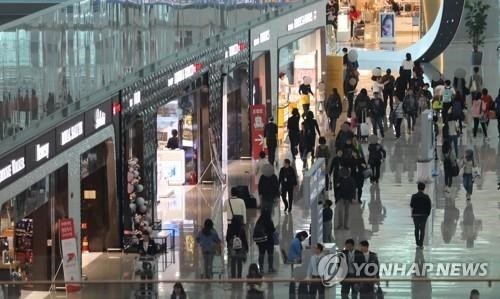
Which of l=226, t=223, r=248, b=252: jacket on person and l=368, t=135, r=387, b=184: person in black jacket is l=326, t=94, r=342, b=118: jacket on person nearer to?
l=368, t=135, r=387, b=184: person in black jacket

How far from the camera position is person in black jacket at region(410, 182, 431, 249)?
77.7 ft

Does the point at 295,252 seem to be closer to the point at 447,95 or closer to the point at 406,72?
the point at 447,95

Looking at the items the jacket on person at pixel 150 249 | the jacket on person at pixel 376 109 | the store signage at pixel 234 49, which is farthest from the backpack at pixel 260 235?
the jacket on person at pixel 376 109

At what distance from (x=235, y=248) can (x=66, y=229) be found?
92.6 inches

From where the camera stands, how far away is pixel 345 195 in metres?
Result: 25.4

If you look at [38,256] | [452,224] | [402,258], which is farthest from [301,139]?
[38,256]

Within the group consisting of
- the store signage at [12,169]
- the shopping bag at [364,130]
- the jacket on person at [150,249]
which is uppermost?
the store signage at [12,169]

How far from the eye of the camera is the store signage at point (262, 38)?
3566 cm

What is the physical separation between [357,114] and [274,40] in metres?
3.41

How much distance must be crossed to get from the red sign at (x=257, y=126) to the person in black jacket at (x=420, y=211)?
31.7 ft

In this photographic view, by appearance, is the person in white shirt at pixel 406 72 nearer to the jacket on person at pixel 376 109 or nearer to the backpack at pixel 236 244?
the jacket on person at pixel 376 109

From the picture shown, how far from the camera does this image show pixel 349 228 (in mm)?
25828

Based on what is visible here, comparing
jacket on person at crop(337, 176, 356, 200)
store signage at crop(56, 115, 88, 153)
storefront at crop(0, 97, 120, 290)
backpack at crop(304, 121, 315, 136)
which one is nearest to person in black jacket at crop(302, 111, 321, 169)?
backpack at crop(304, 121, 315, 136)

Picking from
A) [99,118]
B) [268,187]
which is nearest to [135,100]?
[99,118]
